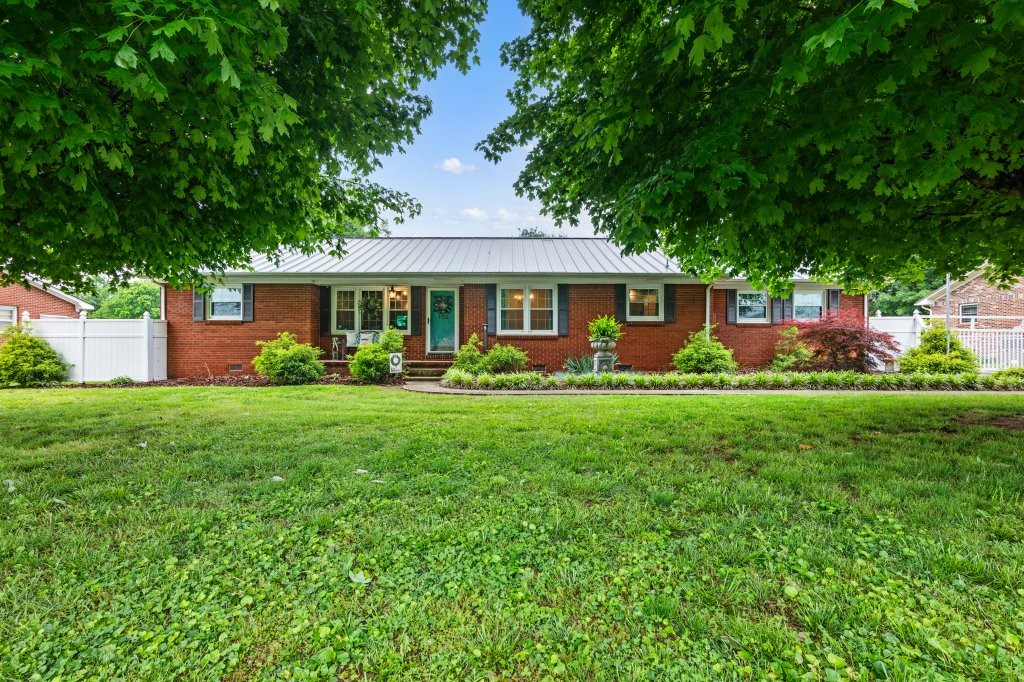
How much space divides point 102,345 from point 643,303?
15.5 meters

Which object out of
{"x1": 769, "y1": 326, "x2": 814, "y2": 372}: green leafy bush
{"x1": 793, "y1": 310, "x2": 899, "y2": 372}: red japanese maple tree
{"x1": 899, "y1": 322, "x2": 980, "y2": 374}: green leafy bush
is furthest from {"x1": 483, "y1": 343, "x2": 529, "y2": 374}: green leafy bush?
{"x1": 899, "y1": 322, "x2": 980, "y2": 374}: green leafy bush

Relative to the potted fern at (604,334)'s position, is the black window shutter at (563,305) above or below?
above

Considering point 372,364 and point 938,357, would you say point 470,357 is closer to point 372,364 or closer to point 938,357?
point 372,364

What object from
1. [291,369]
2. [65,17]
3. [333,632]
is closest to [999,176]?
[333,632]

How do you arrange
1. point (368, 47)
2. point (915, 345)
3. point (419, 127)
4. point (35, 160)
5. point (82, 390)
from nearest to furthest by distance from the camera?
point (35, 160) < point (368, 47) < point (419, 127) < point (82, 390) < point (915, 345)

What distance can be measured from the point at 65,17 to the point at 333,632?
400 centimetres

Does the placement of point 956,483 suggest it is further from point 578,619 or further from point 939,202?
point 578,619

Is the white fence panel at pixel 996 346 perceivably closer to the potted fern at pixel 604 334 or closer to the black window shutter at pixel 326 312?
the potted fern at pixel 604 334

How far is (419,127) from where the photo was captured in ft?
18.2

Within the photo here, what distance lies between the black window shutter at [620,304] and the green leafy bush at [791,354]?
4425 millimetres

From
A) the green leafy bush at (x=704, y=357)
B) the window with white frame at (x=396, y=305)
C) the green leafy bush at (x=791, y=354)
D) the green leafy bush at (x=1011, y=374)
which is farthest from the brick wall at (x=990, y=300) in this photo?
the window with white frame at (x=396, y=305)

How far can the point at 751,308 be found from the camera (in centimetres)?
1254

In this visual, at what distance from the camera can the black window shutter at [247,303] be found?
39.9ft

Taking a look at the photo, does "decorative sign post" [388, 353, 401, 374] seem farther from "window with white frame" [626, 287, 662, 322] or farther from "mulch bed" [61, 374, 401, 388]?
"window with white frame" [626, 287, 662, 322]
